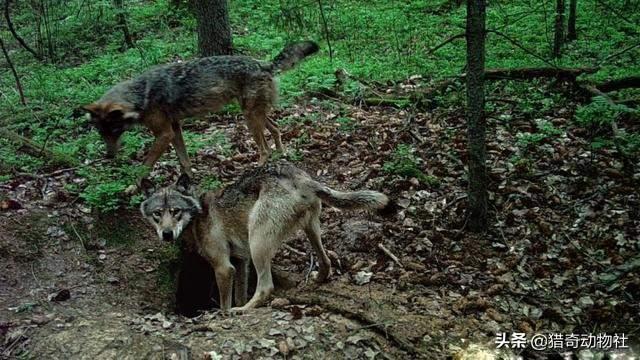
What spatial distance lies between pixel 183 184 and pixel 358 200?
213cm

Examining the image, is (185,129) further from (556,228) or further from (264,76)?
(556,228)

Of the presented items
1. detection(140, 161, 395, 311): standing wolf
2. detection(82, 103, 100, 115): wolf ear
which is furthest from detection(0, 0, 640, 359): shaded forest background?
detection(82, 103, 100, 115): wolf ear

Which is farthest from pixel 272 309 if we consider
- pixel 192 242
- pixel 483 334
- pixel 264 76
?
pixel 264 76

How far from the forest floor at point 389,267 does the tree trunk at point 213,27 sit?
11.2 ft

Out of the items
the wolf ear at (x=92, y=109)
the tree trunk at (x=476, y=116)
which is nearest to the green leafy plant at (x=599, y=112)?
the tree trunk at (x=476, y=116)

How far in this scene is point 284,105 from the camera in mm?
9852

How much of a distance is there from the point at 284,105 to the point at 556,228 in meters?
5.46

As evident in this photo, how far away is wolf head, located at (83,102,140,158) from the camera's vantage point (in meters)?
7.13

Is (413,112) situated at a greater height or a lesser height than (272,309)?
greater

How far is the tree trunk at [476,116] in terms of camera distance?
17.7 feet

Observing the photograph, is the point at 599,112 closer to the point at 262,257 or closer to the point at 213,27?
the point at 262,257

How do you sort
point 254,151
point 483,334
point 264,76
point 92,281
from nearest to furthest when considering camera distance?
point 483,334
point 92,281
point 264,76
point 254,151

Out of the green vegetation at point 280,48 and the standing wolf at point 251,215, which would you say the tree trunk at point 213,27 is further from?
the standing wolf at point 251,215

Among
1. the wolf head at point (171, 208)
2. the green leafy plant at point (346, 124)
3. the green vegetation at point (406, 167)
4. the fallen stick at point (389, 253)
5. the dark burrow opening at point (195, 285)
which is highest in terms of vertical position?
the wolf head at point (171, 208)
